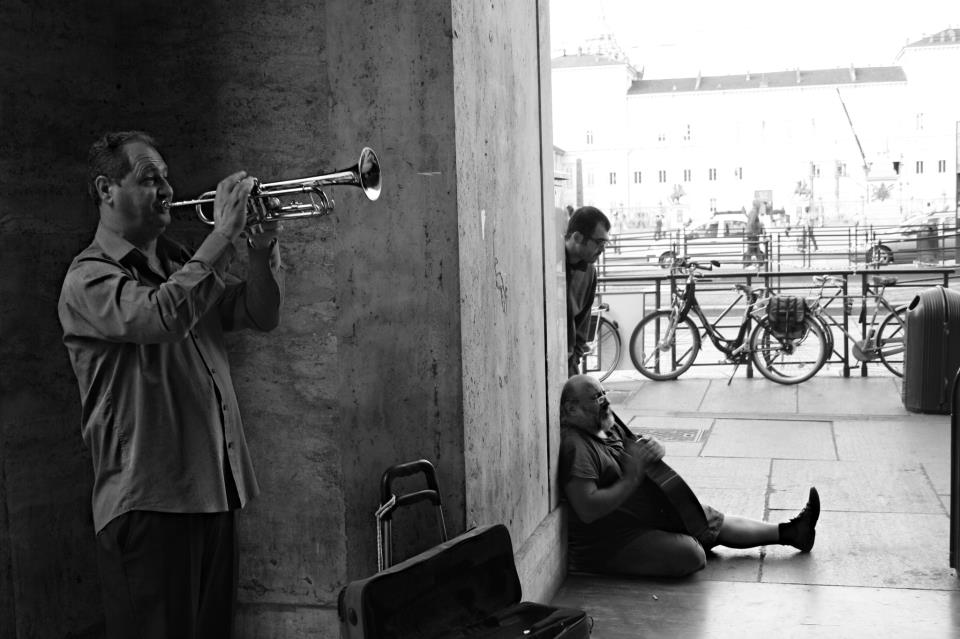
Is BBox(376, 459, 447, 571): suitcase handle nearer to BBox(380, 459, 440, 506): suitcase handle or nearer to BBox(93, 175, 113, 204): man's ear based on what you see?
BBox(380, 459, 440, 506): suitcase handle

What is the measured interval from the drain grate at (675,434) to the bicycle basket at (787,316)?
6.97ft

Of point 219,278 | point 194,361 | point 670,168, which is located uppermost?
point 670,168

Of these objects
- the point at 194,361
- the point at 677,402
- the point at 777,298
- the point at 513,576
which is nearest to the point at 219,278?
the point at 194,361

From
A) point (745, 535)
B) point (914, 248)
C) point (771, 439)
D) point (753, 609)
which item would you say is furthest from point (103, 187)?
point (914, 248)

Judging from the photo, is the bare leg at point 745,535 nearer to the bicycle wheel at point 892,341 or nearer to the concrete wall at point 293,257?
the concrete wall at point 293,257

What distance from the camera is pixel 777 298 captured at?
957 cm

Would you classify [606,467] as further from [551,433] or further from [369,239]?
[369,239]

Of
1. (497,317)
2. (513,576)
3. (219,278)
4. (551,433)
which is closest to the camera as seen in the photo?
(219,278)

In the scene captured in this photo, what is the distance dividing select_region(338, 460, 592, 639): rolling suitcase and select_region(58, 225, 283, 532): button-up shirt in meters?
0.46

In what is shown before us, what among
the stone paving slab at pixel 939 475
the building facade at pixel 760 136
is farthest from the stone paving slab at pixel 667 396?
the building facade at pixel 760 136

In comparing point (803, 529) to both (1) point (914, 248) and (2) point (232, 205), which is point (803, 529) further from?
(1) point (914, 248)

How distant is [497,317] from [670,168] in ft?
268

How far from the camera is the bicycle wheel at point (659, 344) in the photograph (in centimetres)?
991

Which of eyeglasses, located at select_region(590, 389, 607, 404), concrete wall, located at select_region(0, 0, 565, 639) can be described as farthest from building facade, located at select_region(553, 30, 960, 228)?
Result: concrete wall, located at select_region(0, 0, 565, 639)
